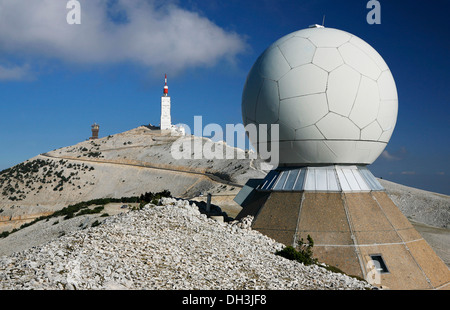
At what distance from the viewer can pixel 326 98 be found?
1304 centimetres

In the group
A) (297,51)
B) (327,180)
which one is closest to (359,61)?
(297,51)

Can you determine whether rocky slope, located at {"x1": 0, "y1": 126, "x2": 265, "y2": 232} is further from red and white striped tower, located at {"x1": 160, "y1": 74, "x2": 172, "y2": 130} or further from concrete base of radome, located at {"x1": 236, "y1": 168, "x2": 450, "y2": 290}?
concrete base of radome, located at {"x1": 236, "y1": 168, "x2": 450, "y2": 290}

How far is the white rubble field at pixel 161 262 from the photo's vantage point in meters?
7.98

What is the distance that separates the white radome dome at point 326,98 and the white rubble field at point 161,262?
402 cm

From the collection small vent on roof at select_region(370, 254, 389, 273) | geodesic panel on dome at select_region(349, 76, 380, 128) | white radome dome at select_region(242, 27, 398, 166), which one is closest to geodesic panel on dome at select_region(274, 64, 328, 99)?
white radome dome at select_region(242, 27, 398, 166)

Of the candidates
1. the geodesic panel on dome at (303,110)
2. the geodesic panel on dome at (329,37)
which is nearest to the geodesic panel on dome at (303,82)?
the geodesic panel on dome at (303,110)

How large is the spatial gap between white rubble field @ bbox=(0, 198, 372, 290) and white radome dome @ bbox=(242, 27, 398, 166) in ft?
13.2

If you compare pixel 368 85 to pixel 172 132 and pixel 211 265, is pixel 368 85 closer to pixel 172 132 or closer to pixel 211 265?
pixel 211 265

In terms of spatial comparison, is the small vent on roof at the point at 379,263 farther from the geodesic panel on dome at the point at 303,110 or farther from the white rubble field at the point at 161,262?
the geodesic panel on dome at the point at 303,110

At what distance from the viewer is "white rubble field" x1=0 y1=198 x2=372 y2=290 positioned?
7.98 metres

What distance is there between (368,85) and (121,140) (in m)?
82.5

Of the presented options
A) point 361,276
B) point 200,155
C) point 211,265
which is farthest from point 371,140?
point 200,155

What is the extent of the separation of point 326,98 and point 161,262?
8.02 meters

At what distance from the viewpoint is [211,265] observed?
9508 millimetres
